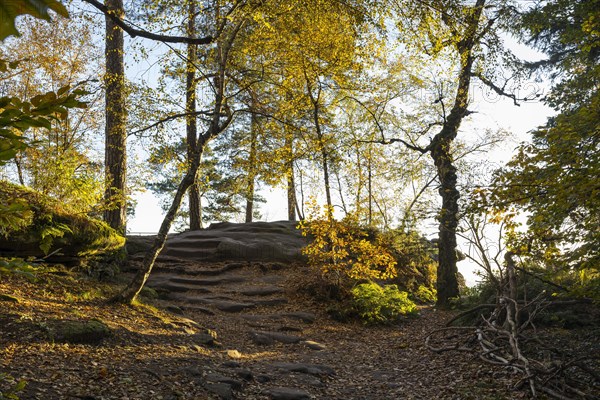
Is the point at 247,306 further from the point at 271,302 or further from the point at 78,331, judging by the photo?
the point at 78,331

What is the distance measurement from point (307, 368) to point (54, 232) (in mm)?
4391

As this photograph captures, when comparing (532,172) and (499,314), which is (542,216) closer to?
(532,172)

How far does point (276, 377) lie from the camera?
588cm

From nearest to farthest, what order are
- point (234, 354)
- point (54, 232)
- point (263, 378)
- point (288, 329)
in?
point (263, 378) → point (234, 354) → point (54, 232) → point (288, 329)

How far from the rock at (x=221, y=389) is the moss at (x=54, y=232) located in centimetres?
327

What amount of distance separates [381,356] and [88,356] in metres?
4.74

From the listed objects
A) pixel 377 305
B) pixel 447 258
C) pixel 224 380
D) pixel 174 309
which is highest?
pixel 447 258

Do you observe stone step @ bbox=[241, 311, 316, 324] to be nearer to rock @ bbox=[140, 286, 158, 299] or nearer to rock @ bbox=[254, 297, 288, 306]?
A: rock @ bbox=[254, 297, 288, 306]

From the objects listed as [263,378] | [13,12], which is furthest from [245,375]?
[13,12]

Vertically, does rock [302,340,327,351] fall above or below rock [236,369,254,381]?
below

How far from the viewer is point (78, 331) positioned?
5355 mm

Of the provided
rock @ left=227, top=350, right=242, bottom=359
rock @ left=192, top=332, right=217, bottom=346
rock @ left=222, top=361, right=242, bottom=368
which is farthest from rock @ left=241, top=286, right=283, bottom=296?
rock @ left=222, top=361, right=242, bottom=368

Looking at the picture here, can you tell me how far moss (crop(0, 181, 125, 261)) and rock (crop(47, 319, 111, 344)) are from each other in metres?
1.44

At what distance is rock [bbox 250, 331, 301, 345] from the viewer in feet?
26.9
